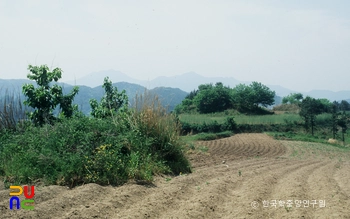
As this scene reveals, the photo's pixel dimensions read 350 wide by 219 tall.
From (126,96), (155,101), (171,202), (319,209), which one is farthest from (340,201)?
(126,96)

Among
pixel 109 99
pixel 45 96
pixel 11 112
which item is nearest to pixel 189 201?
pixel 45 96

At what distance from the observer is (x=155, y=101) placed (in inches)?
345

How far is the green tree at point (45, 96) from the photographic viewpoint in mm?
9945

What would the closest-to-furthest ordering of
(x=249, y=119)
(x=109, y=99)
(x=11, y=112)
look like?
(x=11, y=112) < (x=109, y=99) < (x=249, y=119)

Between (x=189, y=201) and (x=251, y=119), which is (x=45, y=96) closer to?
(x=189, y=201)

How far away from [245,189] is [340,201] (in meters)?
1.51

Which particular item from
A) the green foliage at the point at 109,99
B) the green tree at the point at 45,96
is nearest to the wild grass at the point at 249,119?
the green foliage at the point at 109,99

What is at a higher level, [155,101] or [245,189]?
[155,101]

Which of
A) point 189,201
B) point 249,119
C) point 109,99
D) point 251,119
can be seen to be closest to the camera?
point 189,201

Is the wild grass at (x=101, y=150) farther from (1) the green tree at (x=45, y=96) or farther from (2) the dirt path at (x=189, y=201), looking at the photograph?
(1) the green tree at (x=45, y=96)

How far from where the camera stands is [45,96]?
32.8 ft

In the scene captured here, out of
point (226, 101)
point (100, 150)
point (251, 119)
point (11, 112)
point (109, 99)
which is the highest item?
point (109, 99)

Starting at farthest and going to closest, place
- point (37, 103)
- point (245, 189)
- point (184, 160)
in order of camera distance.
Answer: point (37, 103)
point (184, 160)
point (245, 189)

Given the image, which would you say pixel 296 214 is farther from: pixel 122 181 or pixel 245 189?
pixel 122 181
